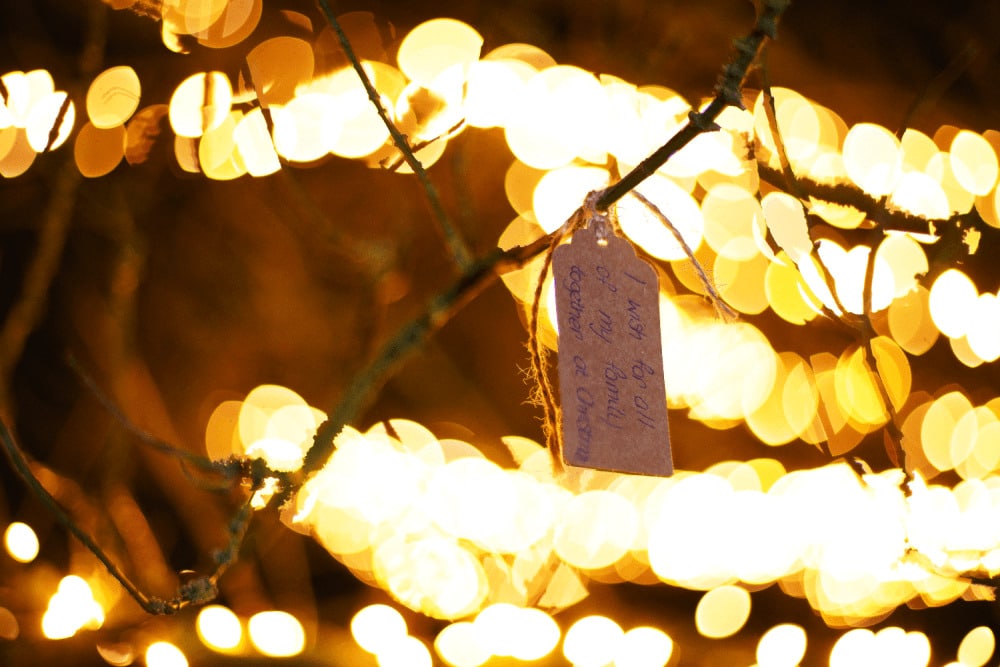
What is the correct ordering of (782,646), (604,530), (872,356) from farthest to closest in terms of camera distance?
1. (604,530)
2. (782,646)
3. (872,356)

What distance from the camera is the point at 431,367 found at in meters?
1.71

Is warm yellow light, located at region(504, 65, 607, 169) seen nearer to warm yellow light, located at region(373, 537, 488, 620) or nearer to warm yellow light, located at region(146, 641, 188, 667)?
warm yellow light, located at region(373, 537, 488, 620)

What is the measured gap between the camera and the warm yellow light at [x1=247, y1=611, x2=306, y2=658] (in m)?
1.41

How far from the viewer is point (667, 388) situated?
2.18 m

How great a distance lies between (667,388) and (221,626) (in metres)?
1.20

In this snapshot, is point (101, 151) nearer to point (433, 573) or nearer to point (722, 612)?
point (433, 573)

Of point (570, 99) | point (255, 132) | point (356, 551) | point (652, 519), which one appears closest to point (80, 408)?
point (255, 132)

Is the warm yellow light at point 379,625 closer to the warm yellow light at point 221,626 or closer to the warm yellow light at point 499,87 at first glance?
the warm yellow light at point 221,626

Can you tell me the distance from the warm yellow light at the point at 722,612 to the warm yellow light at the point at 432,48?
4.61 ft

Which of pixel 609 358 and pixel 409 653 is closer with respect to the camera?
pixel 609 358

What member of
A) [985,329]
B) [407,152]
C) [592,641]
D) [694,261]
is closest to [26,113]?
[407,152]

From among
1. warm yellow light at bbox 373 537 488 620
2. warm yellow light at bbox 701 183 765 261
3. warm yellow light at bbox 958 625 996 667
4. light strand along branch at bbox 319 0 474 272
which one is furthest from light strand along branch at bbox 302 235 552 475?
warm yellow light at bbox 958 625 996 667

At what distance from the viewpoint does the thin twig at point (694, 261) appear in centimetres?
55

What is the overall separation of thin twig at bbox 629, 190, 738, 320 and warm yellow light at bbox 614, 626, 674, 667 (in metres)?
1.42
